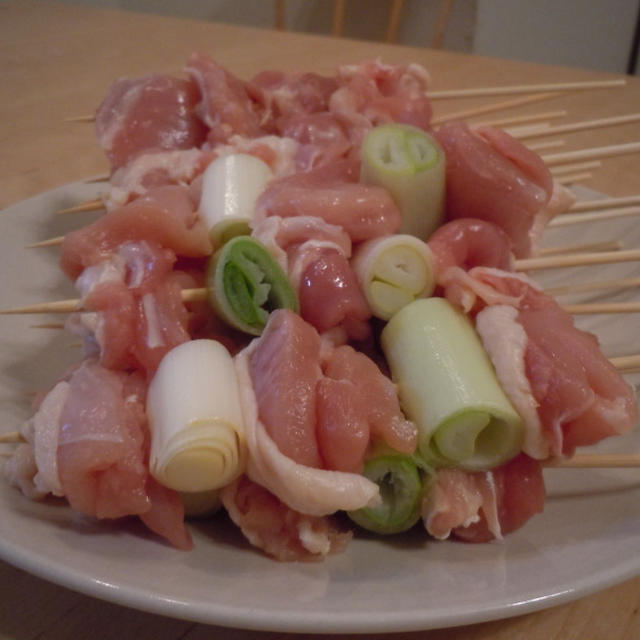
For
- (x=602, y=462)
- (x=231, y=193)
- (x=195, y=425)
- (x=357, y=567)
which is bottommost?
(x=357, y=567)

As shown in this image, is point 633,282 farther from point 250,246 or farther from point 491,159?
point 250,246

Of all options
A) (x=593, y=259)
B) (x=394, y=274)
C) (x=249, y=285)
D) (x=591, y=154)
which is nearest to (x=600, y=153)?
(x=591, y=154)

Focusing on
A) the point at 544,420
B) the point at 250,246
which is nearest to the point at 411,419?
the point at 544,420

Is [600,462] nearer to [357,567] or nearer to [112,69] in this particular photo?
[357,567]

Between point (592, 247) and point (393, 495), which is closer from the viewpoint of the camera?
point (393, 495)

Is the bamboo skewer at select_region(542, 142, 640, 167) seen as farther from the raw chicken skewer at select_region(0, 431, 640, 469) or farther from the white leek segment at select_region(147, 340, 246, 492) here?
the white leek segment at select_region(147, 340, 246, 492)

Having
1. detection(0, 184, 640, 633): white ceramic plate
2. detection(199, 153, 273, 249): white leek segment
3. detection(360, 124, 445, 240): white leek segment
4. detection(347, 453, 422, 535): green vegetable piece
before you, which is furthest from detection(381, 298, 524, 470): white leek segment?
detection(199, 153, 273, 249): white leek segment

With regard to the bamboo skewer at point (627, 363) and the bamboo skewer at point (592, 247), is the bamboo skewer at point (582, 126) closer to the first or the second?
the bamboo skewer at point (592, 247)
